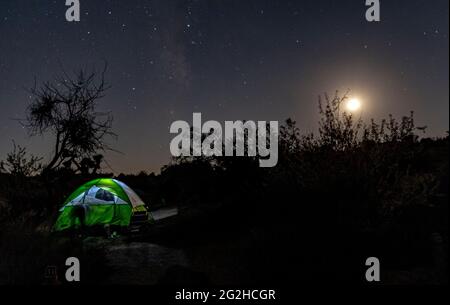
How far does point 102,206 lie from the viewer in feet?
36.6

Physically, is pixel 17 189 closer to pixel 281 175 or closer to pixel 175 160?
pixel 281 175

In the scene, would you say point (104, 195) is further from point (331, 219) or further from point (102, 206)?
point (331, 219)

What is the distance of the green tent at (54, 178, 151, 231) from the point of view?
1098 centimetres

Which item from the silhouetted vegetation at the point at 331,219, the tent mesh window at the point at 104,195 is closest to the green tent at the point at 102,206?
the tent mesh window at the point at 104,195

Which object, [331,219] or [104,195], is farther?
[104,195]

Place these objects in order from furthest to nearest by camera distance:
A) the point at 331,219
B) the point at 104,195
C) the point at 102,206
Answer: the point at 104,195 → the point at 102,206 → the point at 331,219

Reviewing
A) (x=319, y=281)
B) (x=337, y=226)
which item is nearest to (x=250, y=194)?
(x=337, y=226)

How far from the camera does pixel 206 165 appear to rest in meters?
17.0

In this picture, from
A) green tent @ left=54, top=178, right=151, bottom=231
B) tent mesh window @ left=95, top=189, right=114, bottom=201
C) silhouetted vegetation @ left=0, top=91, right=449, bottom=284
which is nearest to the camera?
silhouetted vegetation @ left=0, top=91, right=449, bottom=284

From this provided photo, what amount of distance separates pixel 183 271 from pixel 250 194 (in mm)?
5499

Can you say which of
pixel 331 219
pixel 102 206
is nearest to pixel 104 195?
pixel 102 206

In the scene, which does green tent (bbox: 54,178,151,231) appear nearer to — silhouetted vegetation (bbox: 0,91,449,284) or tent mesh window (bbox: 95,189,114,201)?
tent mesh window (bbox: 95,189,114,201)

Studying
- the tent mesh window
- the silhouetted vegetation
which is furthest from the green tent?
the silhouetted vegetation

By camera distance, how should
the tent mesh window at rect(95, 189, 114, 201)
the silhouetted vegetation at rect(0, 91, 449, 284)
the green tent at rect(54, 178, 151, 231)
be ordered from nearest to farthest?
the silhouetted vegetation at rect(0, 91, 449, 284), the green tent at rect(54, 178, 151, 231), the tent mesh window at rect(95, 189, 114, 201)
